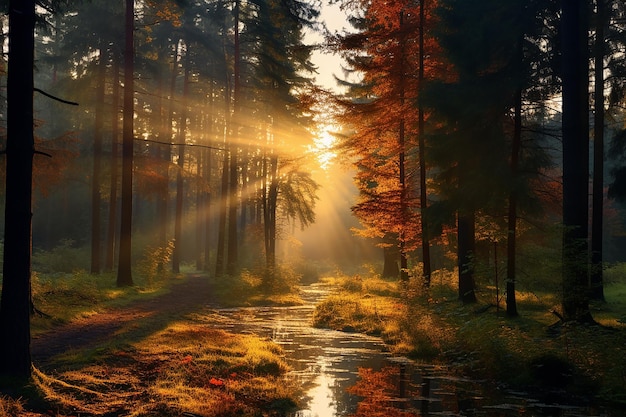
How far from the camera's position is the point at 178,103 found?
125ft

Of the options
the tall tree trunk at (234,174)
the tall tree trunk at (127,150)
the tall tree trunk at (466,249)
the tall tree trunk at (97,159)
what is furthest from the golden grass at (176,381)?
the tall tree trunk at (234,174)

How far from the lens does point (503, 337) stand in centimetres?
1203

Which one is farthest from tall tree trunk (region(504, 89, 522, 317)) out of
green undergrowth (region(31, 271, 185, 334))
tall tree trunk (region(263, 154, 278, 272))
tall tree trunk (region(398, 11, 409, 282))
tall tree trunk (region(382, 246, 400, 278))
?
tall tree trunk (region(382, 246, 400, 278))

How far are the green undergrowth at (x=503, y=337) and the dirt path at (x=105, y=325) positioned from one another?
A: 17.1 feet

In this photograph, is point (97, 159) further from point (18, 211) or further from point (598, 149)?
point (598, 149)

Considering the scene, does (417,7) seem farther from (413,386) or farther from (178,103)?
(178,103)

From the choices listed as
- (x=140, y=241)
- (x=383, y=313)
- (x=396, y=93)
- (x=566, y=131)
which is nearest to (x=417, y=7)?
(x=396, y=93)

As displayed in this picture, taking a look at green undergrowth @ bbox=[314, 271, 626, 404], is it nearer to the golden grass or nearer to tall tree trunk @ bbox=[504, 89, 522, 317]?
tall tree trunk @ bbox=[504, 89, 522, 317]

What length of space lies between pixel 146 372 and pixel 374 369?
4608mm

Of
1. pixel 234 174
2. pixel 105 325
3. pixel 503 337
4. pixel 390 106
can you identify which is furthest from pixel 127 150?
pixel 503 337

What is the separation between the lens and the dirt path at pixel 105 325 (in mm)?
11406

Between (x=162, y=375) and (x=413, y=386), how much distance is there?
4470 mm

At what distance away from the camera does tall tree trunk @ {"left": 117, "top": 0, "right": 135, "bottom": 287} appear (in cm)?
2231

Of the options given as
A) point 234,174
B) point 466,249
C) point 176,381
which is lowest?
point 176,381
